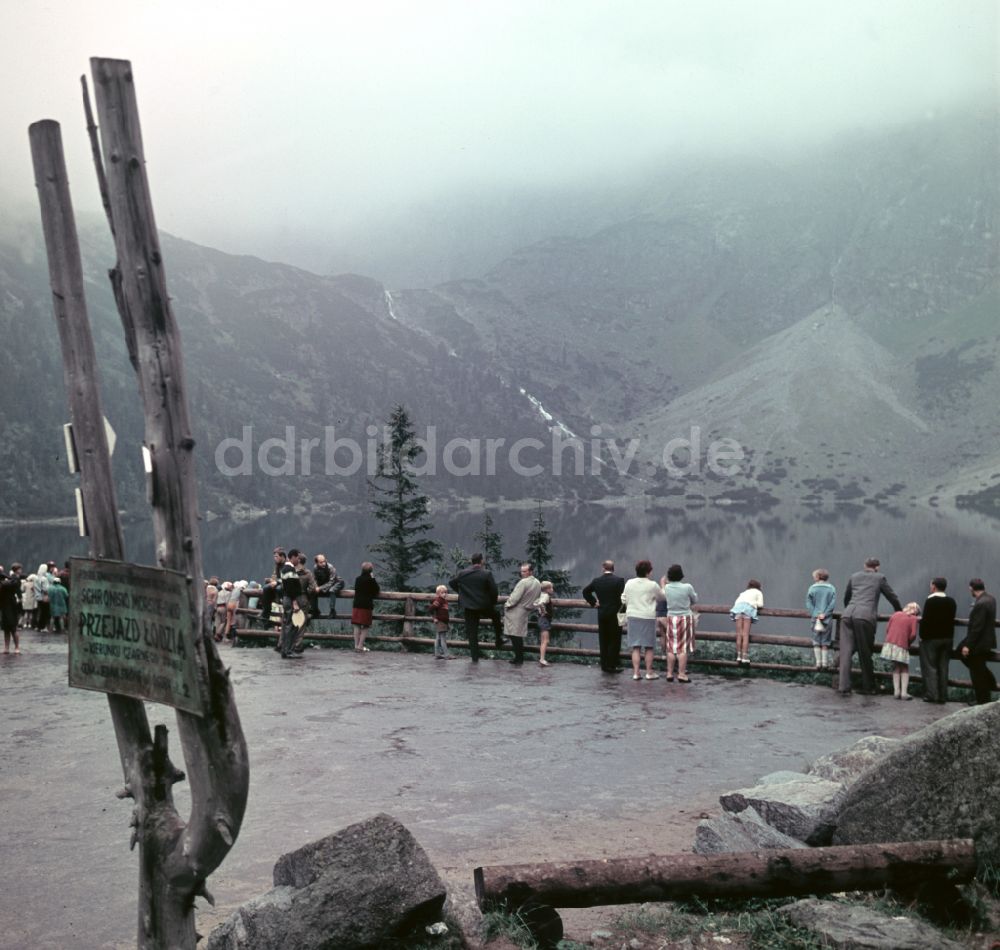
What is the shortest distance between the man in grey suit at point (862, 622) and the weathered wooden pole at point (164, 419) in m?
11.5

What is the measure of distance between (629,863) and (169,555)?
2.92 m

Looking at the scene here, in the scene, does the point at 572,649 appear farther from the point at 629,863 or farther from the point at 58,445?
the point at 58,445

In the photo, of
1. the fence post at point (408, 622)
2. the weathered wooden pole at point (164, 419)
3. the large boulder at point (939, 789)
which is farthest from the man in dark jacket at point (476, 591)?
the weathered wooden pole at point (164, 419)

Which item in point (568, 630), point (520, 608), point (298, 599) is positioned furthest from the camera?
point (568, 630)

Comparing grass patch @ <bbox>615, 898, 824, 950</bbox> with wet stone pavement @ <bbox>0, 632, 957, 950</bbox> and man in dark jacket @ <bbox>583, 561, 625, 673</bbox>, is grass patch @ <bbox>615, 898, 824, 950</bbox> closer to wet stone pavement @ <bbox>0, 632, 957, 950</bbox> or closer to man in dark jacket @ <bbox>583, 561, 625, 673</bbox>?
wet stone pavement @ <bbox>0, 632, 957, 950</bbox>

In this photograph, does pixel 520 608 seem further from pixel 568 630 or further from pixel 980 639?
pixel 980 639

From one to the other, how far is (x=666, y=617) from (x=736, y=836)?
8.91 meters

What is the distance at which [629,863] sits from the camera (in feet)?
18.9

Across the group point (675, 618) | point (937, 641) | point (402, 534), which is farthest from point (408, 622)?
point (402, 534)

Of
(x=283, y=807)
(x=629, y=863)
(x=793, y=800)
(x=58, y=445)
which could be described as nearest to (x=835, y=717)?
(x=793, y=800)

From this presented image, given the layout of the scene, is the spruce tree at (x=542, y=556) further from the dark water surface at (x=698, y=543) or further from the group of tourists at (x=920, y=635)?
the dark water surface at (x=698, y=543)

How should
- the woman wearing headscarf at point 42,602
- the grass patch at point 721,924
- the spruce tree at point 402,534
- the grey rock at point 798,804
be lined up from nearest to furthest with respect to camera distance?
the grass patch at point 721,924, the grey rock at point 798,804, the woman wearing headscarf at point 42,602, the spruce tree at point 402,534

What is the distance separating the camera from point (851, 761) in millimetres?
8828

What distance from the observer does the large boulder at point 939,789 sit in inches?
242
